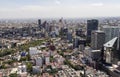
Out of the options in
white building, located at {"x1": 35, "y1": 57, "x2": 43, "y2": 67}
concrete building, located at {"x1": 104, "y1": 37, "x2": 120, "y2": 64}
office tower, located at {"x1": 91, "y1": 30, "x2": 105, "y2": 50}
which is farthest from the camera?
office tower, located at {"x1": 91, "y1": 30, "x2": 105, "y2": 50}

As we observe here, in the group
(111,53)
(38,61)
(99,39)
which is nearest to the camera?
(111,53)

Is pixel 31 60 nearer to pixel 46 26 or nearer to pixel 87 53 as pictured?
pixel 87 53

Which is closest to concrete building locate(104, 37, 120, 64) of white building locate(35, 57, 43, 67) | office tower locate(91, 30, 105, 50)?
office tower locate(91, 30, 105, 50)

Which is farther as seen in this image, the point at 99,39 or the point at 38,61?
the point at 99,39

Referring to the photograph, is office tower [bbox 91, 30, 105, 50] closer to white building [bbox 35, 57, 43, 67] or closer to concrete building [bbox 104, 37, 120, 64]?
concrete building [bbox 104, 37, 120, 64]

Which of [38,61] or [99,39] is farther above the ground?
[99,39]

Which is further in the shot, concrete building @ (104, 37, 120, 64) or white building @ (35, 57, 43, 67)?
white building @ (35, 57, 43, 67)

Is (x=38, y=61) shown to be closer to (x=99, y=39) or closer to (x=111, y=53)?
(x=111, y=53)

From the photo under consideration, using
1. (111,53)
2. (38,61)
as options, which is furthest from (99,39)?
(38,61)

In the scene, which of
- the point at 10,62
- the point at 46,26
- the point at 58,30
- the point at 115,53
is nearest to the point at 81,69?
the point at 115,53

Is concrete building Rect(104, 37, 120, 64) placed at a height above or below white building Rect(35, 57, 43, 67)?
above

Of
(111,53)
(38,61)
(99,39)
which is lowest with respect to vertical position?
(38,61)
